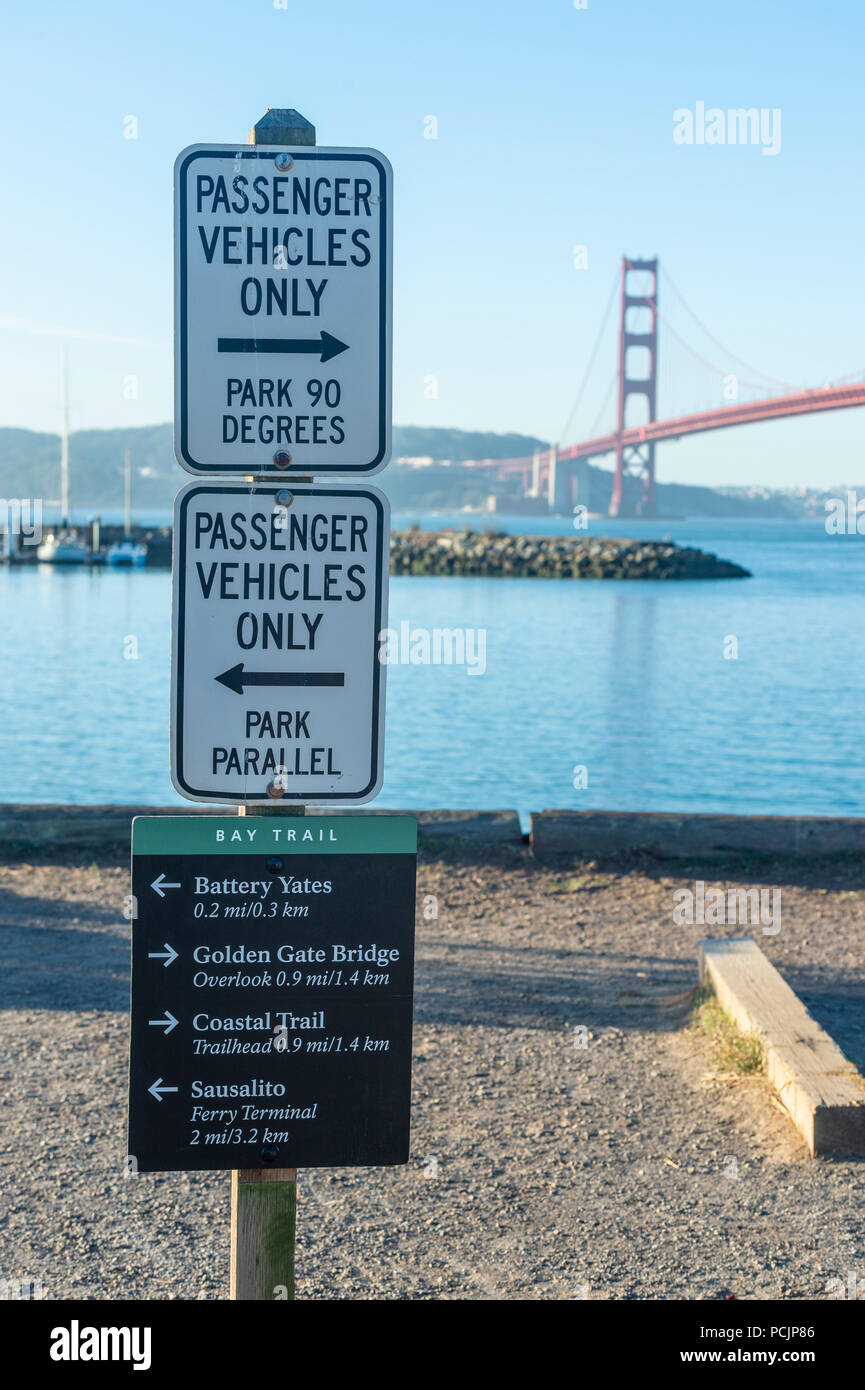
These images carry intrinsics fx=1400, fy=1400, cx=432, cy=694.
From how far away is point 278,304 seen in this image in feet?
7.19

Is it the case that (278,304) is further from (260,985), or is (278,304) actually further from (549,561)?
(549,561)

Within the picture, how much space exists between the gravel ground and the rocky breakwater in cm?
5802

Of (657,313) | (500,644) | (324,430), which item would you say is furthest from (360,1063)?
(657,313)

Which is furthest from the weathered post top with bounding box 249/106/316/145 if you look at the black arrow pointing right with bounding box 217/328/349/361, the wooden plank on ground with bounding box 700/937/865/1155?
the wooden plank on ground with bounding box 700/937/865/1155

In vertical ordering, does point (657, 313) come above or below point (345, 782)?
above

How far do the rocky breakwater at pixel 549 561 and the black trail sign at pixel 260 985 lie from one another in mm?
61851

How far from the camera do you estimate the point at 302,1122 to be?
2264 millimetres

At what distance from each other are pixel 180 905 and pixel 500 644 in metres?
34.2

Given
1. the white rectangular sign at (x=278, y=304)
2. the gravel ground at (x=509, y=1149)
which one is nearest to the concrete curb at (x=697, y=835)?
the gravel ground at (x=509, y=1149)

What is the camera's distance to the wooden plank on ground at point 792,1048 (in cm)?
414

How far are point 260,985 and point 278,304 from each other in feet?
3.55

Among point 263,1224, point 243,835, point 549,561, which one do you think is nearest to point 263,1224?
point 263,1224

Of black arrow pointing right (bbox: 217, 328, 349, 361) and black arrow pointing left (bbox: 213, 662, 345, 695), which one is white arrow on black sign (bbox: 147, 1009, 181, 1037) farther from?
black arrow pointing right (bbox: 217, 328, 349, 361)

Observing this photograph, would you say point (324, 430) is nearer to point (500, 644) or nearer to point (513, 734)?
point (513, 734)
